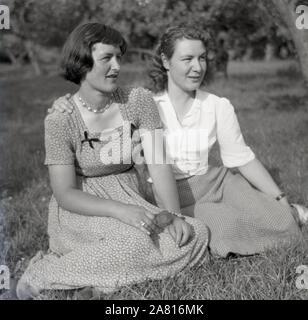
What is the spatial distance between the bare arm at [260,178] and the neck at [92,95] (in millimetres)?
1049

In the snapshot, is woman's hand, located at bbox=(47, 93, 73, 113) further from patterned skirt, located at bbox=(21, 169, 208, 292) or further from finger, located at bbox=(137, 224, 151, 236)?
finger, located at bbox=(137, 224, 151, 236)

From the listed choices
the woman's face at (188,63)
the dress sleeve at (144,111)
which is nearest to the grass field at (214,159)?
the dress sleeve at (144,111)

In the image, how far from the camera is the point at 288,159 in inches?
200

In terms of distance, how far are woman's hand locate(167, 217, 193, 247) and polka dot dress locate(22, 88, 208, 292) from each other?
0.10 ft

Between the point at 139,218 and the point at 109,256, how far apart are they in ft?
0.74

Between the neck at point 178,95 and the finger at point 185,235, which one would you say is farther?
the neck at point 178,95

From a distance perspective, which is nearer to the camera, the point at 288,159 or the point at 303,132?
the point at 288,159

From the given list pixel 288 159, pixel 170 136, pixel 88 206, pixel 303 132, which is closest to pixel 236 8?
pixel 303 132

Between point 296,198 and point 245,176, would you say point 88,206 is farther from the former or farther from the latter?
point 296,198

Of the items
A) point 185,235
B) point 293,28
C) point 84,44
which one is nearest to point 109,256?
point 185,235

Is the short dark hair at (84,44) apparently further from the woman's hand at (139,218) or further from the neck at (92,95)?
the woman's hand at (139,218)

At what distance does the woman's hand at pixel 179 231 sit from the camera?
8.55ft

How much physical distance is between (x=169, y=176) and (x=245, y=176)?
680 mm
